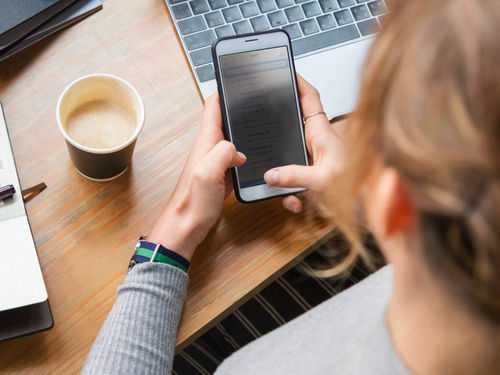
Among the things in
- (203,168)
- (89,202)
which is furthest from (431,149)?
(89,202)

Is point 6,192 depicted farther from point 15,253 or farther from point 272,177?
point 272,177

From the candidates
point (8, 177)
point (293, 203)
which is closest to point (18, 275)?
point (8, 177)

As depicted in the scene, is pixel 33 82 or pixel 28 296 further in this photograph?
pixel 33 82

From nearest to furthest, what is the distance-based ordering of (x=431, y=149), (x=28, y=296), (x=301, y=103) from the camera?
(x=431, y=149)
(x=28, y=296)
(x=301, y=103)

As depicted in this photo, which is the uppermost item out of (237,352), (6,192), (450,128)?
(450,128)

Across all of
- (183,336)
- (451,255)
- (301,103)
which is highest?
(451,255)

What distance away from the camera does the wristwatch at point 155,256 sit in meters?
0.65

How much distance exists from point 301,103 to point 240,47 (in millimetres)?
105

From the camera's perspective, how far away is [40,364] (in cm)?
63

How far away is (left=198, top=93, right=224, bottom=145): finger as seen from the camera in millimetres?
681

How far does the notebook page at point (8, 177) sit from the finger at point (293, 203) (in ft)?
1.03

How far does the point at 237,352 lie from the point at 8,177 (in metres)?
0.34

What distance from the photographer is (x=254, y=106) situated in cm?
69

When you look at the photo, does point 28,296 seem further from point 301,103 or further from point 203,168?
point 301,103
